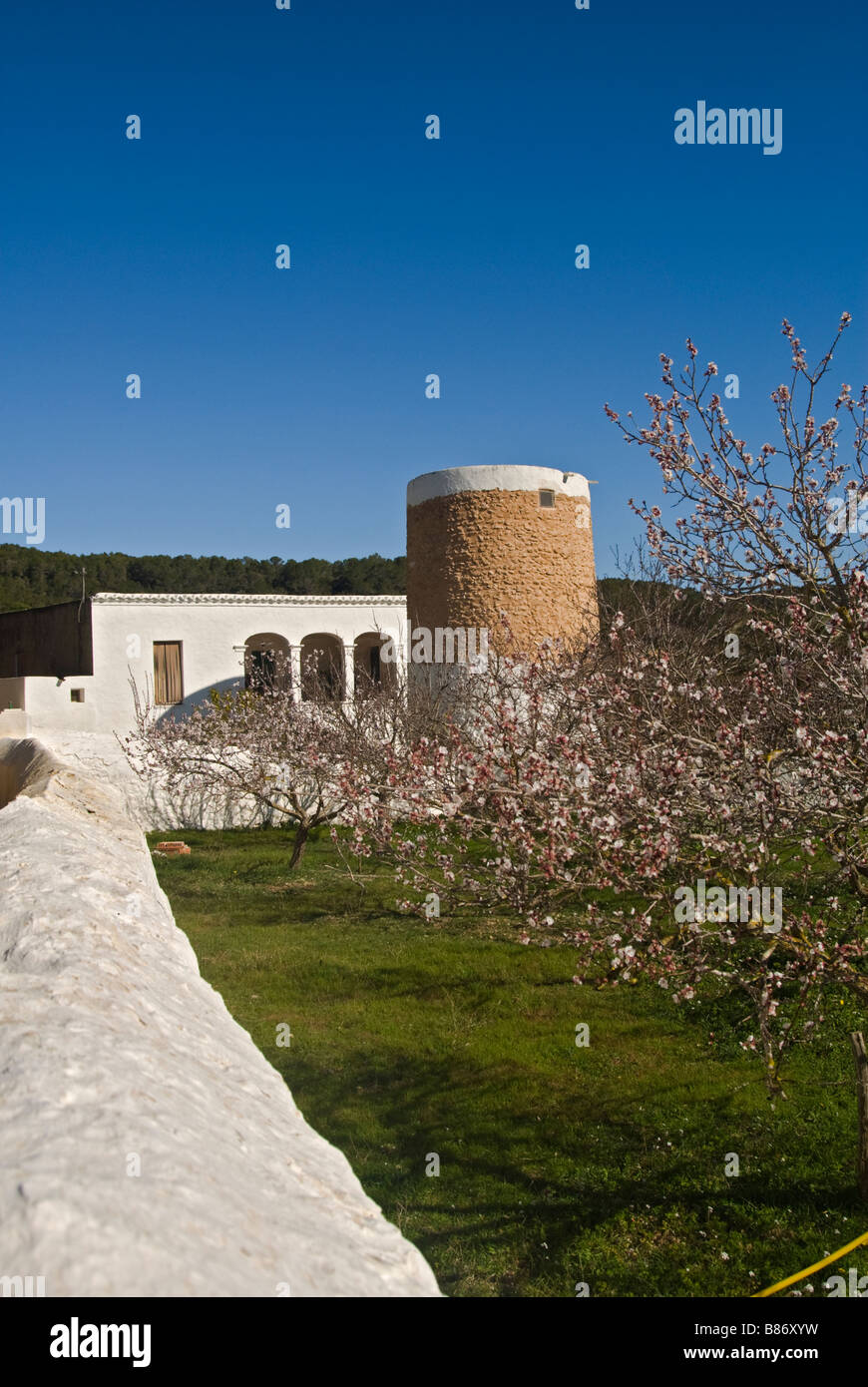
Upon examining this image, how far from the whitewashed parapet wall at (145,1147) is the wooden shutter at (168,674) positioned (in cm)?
2498

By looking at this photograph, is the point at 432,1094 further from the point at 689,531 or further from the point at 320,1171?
the point at 320,1171

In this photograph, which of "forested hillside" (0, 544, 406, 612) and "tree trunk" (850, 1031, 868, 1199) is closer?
"tree trunk" (850, 1031, 868, 1199)

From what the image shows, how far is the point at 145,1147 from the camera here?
5.41 feet

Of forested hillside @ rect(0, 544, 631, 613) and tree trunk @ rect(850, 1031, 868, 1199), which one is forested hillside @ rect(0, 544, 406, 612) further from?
tree trunk @ rect(850, 1031, 868, 1199)

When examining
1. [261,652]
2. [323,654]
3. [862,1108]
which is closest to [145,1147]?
A: [862,1108]

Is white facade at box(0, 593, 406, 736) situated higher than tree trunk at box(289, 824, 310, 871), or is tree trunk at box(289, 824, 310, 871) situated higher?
white facade at box(0, 593, 406, 736)

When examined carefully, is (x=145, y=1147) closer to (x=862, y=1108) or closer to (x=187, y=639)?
(x=862, y=1108)

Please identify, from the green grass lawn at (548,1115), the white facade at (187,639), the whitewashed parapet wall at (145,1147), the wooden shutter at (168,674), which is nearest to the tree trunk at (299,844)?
the green grass lawn at (548,1115)

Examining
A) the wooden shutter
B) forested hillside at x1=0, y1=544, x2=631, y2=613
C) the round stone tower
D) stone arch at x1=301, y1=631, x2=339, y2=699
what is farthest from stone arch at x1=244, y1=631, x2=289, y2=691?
forested hillside at x1=0, y1=544, x2=631, y2=613

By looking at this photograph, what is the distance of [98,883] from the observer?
3561mm

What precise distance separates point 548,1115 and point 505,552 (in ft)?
42.2

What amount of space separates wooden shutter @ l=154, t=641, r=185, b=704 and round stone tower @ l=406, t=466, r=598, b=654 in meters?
11.6

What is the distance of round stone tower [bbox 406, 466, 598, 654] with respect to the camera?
17.7m

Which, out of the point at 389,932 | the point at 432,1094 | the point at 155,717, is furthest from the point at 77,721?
the point at 432,1094
